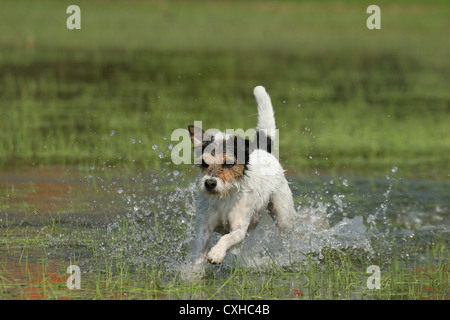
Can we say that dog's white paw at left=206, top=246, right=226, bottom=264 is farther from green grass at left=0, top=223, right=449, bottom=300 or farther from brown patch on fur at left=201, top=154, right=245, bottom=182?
brown patch on fur at left=201, top=154, right=245, bottom=182

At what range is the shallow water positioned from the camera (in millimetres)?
9078

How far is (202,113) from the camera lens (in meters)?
18.2

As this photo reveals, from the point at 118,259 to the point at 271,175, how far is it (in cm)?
175

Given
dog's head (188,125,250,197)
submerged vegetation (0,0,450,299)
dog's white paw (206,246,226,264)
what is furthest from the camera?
submerged vegetation (0,0,450,299)

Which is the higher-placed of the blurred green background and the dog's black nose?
the blurred green background

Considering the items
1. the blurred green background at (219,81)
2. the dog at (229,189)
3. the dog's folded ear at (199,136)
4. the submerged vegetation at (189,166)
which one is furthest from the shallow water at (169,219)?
the dog's folded ear at (199,136)

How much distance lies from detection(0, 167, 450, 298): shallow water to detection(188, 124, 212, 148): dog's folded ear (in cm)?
116

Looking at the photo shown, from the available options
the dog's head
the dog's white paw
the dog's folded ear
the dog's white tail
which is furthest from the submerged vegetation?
the dog's folded ear

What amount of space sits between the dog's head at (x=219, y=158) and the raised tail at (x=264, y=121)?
1313 mm

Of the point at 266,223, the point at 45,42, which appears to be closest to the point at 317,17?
the point at 45,42

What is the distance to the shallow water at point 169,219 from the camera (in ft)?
29.8

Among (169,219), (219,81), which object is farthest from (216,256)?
(219,81)

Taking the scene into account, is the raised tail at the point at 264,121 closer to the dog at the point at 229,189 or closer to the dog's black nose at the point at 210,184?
the dog at the point at 229,189
